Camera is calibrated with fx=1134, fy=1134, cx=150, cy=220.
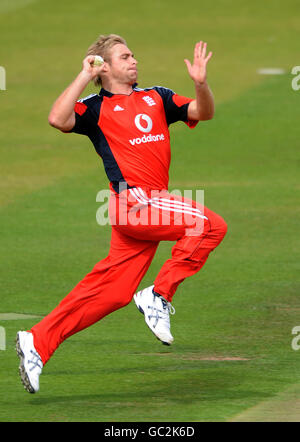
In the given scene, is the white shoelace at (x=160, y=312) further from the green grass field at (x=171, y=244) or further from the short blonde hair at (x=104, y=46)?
the short blonde hair at (x=104, y=46)

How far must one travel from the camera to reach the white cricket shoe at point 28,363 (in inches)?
311

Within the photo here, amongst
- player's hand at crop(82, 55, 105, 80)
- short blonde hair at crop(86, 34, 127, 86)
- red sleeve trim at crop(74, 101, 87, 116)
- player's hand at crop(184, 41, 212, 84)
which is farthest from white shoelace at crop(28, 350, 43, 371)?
player's hand at crop(184, 41, 212, 84)

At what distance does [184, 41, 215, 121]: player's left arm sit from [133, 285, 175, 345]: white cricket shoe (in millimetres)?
1363

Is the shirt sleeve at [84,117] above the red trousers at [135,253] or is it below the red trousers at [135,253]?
above

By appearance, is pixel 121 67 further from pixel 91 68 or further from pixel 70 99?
pixel 70 99

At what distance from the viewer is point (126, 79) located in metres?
8.54

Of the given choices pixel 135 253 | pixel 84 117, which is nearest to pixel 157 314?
pixel 135 253

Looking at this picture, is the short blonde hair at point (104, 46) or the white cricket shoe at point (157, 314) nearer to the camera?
the white cricket shoe at point (157, 314)

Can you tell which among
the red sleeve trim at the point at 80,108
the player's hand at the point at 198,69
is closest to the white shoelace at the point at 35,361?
the red sleeve trim at the point at 80,108

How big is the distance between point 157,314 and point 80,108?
5.30 ft

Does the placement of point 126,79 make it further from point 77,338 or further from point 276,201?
point 276,201

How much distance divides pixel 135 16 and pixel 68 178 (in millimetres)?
11154

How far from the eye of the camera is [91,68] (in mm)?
8188
